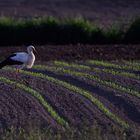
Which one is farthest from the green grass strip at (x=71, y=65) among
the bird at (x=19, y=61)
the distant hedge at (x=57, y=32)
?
the distant hedge at (x=57, y=32)

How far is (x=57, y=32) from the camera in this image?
30703 millimetres

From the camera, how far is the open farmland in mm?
15797

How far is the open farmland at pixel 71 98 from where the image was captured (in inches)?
622

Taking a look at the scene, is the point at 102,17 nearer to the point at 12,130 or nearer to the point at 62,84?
the point at 62,84

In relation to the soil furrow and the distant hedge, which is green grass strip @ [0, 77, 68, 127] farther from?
the distant hedge

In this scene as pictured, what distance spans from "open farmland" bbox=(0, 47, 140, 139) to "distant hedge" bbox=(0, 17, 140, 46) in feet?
25.1

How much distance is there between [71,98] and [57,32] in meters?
13.2

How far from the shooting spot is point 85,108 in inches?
667

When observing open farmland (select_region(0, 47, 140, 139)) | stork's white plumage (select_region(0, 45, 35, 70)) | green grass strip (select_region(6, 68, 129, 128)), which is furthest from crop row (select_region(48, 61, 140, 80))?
stork's white plumage (select_region(0, 45, 35, 70))

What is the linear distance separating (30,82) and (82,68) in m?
3.46

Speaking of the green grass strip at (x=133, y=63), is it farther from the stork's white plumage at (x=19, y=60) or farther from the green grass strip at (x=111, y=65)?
the stork's white plumage at (x=19, y=60)

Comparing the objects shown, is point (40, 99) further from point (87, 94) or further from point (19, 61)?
point (19, 61)

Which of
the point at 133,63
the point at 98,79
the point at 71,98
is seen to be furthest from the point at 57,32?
the point at 71,98

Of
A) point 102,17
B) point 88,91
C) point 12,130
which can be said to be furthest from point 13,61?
point 102,17
